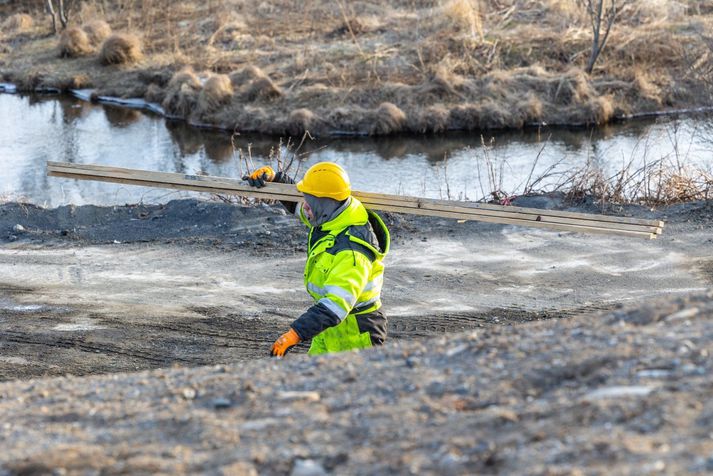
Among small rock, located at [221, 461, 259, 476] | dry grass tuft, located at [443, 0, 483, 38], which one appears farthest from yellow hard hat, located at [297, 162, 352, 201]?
dry grass tuft, located at [443, 0, 483, 38]

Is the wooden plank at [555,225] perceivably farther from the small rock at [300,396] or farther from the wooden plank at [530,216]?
the small rock at [300,396]

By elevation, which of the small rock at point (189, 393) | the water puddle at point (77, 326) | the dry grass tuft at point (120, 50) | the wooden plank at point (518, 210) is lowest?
the water puddle at point (77, 326)

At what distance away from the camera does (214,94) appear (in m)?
23.4

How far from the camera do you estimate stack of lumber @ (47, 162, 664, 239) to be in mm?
7781

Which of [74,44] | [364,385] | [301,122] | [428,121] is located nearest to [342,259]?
[364,385]

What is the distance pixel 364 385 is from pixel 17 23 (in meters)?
28.7

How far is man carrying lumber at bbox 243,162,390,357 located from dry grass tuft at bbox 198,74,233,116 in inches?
676

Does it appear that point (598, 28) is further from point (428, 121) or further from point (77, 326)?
point (77, 326)

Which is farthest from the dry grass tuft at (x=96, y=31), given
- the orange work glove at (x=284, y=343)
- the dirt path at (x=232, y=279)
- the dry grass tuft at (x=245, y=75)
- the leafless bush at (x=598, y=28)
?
the orange work glove at (x=284, y=343)

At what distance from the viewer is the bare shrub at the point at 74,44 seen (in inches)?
1092

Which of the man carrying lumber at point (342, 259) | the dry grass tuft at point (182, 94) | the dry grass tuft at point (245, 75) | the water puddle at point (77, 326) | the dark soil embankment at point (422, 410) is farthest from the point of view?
the dry grass tuft at point (245, 75)

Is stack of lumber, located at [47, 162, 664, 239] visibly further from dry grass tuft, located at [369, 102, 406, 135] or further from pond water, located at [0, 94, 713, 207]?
dry grass tuft, located at [369, 102, 406, 135]

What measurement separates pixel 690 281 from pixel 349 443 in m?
7.21

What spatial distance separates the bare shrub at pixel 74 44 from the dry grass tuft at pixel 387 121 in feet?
33.7
